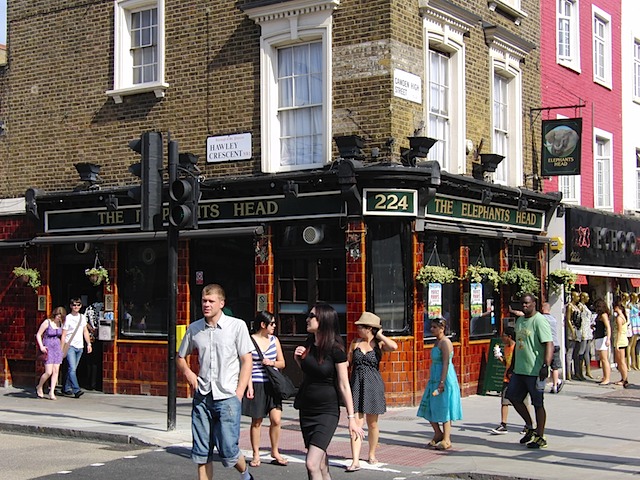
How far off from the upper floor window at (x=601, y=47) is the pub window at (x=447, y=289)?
8517 millimetres

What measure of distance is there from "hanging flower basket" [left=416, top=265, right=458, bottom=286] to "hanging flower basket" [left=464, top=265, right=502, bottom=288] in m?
1.20

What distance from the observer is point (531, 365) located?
11219 mm

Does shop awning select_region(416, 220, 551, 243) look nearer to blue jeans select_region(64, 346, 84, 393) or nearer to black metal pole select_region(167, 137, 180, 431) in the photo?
black metal pole select_region(167, 137, 180, 431)

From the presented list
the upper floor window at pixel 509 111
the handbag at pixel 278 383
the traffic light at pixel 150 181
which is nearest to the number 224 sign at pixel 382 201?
the traffic light at pixel 150 181

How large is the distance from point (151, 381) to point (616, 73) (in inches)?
567

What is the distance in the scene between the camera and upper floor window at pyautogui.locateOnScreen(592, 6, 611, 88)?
22.9 m

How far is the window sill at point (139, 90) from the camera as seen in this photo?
1730cm

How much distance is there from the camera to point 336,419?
26.6 feet

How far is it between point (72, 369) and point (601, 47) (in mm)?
15008

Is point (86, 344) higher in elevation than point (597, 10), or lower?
lower

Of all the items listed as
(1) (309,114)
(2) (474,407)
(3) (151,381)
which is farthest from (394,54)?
(3) (151,381)

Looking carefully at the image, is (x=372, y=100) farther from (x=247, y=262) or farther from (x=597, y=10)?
(x=597, y=10)

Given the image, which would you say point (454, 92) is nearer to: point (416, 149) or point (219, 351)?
point (416, 149)

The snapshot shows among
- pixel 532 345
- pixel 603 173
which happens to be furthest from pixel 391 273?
pixel 603 173
